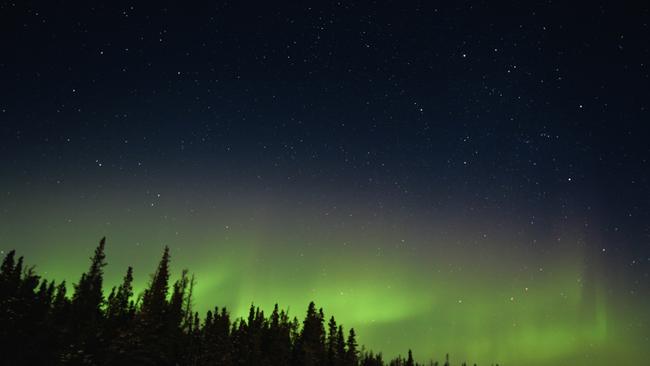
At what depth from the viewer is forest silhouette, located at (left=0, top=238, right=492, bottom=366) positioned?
5094cm

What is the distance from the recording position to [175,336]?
58812mm

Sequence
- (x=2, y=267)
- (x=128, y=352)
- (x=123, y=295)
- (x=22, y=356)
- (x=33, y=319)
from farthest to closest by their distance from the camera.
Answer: (x=123, y=295), (x=2, y=267), (x=33, y=319), (x=128, y=352), (x=22, y=356)

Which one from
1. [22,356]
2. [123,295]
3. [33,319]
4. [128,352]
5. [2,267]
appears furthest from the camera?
[123,295]

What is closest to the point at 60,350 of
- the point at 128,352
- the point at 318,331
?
the point at 128,352

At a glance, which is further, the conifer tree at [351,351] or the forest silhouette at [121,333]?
the conifer tree at [351,351]

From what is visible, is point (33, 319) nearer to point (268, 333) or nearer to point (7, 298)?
point (7, 298)

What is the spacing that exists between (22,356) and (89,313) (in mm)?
14449

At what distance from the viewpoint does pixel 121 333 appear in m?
53.4

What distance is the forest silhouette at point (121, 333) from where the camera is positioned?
167ft

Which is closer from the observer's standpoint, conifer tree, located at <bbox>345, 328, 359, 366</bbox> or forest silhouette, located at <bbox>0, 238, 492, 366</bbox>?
forest silhouette, located at <bbox>0, 238, 492, 366</bbox>

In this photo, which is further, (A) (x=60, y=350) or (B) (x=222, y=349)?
(B) (x=222, y=349)

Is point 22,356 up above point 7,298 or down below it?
below

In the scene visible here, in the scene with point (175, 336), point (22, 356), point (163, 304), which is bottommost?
point (22, 356)

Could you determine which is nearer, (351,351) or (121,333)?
(121,333)
